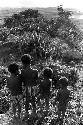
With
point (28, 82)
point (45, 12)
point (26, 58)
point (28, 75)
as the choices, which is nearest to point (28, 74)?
point (28, 75)

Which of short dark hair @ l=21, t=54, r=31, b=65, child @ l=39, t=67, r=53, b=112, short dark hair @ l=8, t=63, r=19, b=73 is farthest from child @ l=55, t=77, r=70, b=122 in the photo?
short dark hair @ l=8, t=63, r=19, b=73

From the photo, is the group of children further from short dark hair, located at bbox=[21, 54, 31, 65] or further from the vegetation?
the vegetation

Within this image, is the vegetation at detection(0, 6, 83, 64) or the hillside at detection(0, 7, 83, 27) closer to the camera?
the vegetation at detection(0, 6, 83, 64)

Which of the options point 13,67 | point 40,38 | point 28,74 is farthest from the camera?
point 40,38

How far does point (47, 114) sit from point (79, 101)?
214 centimetres

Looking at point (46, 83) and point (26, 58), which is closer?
point (26, 58)

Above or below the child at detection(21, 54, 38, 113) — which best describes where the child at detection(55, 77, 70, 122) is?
below

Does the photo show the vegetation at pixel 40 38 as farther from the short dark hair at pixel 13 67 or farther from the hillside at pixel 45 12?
the hillside at pixel 45 12

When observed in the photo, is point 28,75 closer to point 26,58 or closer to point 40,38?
point 26,58

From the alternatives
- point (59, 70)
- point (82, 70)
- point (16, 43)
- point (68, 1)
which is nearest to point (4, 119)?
point (59, 70)

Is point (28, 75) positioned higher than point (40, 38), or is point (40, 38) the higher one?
point (28, 75)

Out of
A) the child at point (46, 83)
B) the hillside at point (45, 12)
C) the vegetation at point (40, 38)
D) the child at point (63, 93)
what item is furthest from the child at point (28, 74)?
the hillside at point (45, 12)

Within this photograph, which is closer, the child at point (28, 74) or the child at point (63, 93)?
the child at point (28, 74)

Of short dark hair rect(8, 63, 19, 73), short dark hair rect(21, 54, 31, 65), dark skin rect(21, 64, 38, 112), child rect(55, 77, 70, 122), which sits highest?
short dark hair rect(21, 54, 31, 65)
